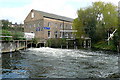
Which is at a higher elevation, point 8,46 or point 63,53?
point 8,46

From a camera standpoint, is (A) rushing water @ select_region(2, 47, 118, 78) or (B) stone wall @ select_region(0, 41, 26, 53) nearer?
(A) rushing water @ select_region(2, 47, 118, 78)

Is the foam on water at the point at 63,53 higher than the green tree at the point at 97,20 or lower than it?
lower

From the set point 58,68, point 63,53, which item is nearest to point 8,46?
point 63,53

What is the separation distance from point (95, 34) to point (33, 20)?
1655 centimetres

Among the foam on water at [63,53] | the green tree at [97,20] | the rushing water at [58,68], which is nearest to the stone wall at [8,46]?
the foam on water at [63,53]

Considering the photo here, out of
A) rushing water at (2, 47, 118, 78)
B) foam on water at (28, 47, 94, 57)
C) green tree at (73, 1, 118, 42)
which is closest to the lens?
rushing water at (2, 47, 118, 78)

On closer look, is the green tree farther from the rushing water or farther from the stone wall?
the rushing water

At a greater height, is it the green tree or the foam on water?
the green tree

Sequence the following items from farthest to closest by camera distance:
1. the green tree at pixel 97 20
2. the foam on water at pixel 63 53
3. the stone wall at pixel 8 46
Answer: the green tree at pixel 97 20, the stone wall at pixel 8 46, the foam on water at pixel 63 53

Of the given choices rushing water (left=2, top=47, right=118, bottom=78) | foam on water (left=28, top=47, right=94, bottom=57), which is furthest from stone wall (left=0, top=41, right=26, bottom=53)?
rushing water (left=2, top=47, right=118, bottom=78)

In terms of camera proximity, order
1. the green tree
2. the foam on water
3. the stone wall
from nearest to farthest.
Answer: the foam on water, the stone wall, the green tree

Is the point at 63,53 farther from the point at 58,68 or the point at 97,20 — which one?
the point at 97,20

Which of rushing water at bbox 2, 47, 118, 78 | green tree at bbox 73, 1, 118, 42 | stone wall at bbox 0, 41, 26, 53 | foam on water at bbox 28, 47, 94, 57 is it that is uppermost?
green tree at bbox 73, 1, 118, 42

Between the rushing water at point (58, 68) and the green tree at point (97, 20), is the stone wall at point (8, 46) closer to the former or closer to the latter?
the rushing water at point (58, 68)
